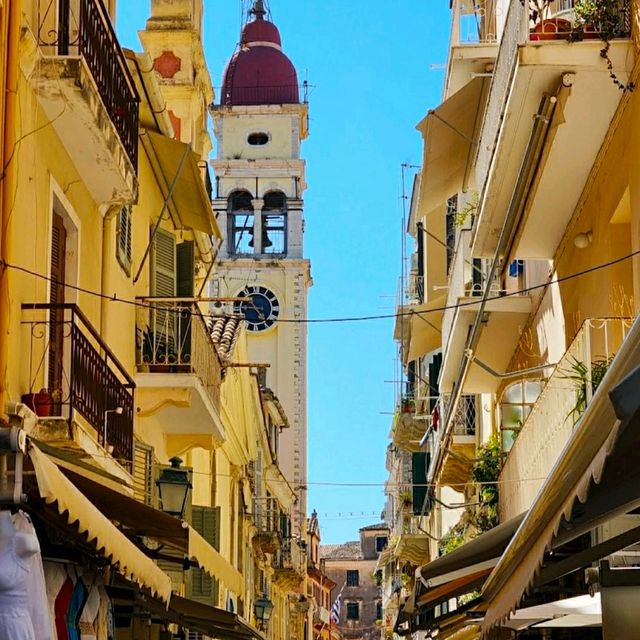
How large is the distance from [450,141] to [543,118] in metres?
4.79

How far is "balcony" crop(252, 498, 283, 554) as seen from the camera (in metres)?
36.2

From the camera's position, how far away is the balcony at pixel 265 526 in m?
36.2

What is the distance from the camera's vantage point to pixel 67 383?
1099cm

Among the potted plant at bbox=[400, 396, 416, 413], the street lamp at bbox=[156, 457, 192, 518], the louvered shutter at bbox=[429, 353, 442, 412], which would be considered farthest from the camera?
the potted plant at bbox=[400, 396, 416, 413]

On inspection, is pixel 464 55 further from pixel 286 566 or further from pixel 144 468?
pixel 286 566

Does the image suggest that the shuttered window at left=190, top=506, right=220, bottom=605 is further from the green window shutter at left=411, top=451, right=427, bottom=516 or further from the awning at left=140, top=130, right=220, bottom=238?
the green window shutter at left=411, top=451, right=427, bottom=516

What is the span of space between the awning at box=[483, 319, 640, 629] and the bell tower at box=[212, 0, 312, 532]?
5284 cm

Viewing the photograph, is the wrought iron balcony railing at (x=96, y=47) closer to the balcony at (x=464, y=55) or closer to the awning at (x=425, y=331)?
the balcony at (x=464, y=55)

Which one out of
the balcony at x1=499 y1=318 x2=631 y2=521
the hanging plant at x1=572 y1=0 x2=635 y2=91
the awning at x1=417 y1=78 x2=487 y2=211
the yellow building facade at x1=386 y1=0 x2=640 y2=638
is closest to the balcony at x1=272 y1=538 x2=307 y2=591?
the yellow building facade at x1=386 y1=0 x2=640 y2=638

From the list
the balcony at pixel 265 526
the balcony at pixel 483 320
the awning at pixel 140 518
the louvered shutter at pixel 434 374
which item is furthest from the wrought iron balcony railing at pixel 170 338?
the balcony at pixel 265 526

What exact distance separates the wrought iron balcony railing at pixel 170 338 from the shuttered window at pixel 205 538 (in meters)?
4.91

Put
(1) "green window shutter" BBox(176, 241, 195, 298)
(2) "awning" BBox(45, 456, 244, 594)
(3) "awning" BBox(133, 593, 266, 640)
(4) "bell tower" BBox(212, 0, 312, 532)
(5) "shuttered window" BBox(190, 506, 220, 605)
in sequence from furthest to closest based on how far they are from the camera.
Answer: (4) "bell tower" BBox(212, 0, 312, 532) < (5) "shuttered window" BBox(190, 506, 220, 605) < (1) "green window shutter" BBox(176, 241, 195, 298) < (3) "awning" BBox(133, 593, 266, 640) < (2) "awning" BBox(45, 456, 244, 594)

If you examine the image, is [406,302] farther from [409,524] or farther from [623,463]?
[623,463]

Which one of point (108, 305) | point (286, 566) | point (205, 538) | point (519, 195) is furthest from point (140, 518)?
point (286, 566)
